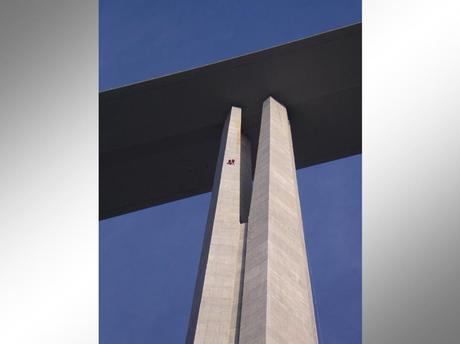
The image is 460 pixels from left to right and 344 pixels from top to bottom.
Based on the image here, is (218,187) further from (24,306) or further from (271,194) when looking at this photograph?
(24,306)

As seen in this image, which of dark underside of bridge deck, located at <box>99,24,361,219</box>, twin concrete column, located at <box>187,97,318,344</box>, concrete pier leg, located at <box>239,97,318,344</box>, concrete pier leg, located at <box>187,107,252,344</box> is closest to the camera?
concrete pier leg, located at <box>239,97,318,344</box>

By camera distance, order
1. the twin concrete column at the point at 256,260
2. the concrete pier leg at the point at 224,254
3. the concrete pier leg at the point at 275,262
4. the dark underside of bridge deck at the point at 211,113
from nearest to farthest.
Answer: the concrete pier leg at the point at 275,262 < the twin concrete column at the point at 256,260 < the concrete pier leg at the point at 224,254 < the dark underside of bridge deck at the point at 211,113

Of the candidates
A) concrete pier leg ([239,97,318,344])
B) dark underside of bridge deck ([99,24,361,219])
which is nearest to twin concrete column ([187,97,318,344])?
concrete pier leg ([239,97,318,344])

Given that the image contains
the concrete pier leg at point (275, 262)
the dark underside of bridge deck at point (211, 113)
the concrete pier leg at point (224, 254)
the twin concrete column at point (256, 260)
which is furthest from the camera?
the dark underside of bridge deck at point (211, 113)

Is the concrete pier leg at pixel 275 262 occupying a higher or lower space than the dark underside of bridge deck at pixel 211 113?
lower

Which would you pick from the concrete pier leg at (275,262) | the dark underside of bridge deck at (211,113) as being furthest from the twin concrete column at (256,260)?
the dark underside of bridge deck at (211,113)

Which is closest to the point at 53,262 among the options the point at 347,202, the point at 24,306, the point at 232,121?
the point at 24,306

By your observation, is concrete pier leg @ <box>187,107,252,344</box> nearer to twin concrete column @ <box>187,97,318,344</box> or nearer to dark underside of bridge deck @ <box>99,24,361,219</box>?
twin concrete column @ <box>187,97,318,344</box>

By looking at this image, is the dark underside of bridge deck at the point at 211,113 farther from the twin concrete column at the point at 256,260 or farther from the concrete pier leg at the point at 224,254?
the twin concrete column at the point at 256,260
